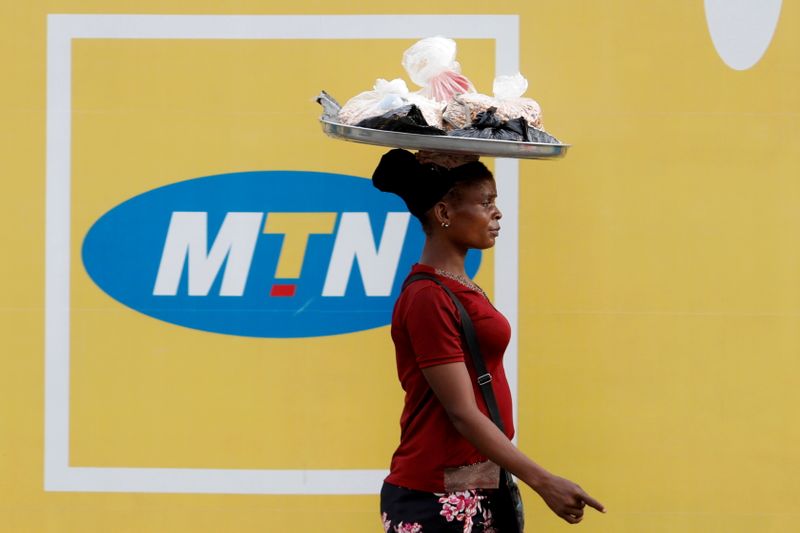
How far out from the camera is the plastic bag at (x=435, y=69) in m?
2.62

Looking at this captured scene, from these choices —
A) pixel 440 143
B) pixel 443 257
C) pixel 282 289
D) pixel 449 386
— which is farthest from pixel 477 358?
pixel 282 289

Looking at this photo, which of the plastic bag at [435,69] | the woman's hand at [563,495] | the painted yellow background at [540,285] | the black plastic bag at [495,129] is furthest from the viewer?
the painted yellow background at [540,285]

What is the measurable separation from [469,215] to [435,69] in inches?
17.9

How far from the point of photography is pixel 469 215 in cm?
243

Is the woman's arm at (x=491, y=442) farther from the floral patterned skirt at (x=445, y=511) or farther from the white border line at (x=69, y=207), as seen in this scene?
the white border line at (x=69, y=207)

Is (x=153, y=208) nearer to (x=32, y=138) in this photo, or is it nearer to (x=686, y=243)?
(x=32, y=138)

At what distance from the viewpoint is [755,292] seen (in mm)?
3068

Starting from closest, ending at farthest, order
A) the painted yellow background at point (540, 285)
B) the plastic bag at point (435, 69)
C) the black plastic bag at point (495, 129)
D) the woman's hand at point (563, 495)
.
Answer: the woman's hand at point (563, 495), the black plastic bag at point (495, 129), the plastic bag at point (435, 69), the painted yellow background at point (540, 285)

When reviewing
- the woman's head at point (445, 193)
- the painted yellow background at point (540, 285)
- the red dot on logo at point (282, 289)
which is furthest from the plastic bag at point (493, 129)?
the red dot on logo at point (282, 289)

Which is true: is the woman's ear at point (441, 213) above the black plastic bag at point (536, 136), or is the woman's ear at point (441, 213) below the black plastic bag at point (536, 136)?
below

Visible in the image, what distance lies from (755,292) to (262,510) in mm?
1678

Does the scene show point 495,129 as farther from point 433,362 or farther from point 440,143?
point 433,362

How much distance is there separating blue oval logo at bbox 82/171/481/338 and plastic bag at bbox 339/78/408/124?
2.06ft

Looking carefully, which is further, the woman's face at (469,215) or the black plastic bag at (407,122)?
the woman's face at (469,215)
